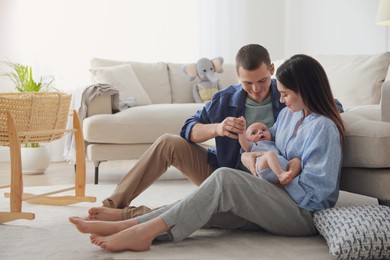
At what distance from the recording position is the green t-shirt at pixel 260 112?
2.45m

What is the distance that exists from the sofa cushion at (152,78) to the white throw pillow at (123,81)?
0.51ft

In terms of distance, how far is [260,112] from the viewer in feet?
8.07

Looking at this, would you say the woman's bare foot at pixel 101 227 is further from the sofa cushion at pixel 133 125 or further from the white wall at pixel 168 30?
the white wall at pixel 168 30

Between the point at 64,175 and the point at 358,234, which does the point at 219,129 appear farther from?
the point at 64,175

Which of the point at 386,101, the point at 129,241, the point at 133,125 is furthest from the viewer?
the point at 133,125

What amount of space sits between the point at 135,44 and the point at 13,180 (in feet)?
11.2

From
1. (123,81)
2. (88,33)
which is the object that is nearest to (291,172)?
(123,81)

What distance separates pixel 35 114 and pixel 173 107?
1.36 m

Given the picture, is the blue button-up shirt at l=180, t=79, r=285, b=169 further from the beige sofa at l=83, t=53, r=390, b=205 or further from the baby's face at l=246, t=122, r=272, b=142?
the beige sofa at l=83, t=53, r=390, b=205

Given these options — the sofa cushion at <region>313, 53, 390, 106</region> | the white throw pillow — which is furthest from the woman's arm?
the white throw pillow

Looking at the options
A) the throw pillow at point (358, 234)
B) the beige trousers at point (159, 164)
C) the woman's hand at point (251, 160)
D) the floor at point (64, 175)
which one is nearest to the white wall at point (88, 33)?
the floor at point (64, 175)

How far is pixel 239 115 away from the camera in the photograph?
2453mm

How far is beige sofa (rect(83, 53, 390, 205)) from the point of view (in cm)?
228

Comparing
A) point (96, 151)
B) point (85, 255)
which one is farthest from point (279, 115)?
point (96, 151)
